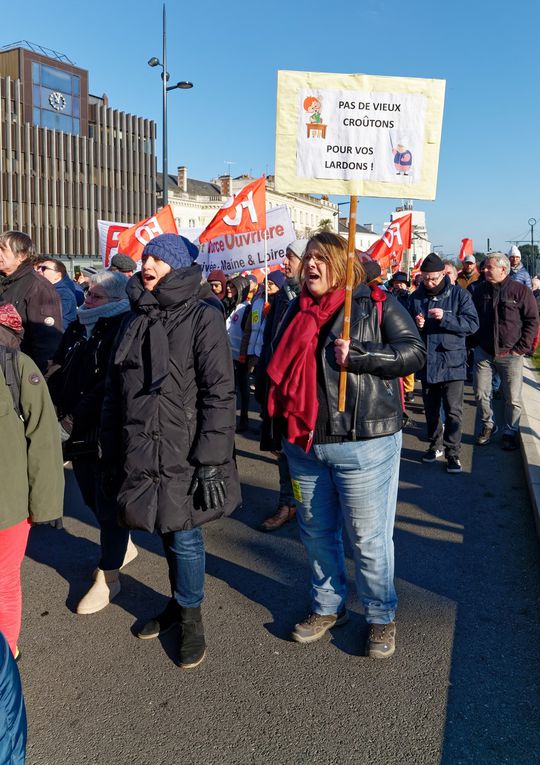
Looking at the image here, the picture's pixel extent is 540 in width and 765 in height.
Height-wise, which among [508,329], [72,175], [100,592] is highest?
[72,175]

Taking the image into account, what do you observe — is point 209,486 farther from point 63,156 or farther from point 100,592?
point 63,156

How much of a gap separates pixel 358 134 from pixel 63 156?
201 feet

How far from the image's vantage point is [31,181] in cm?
5684

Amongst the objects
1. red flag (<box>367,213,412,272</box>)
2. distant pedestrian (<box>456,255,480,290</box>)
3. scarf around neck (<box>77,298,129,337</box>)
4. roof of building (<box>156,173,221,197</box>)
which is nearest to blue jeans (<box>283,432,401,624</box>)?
scarf around neck (<box>77,298,129,337</box>)

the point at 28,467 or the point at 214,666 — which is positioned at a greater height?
the point at 28,467

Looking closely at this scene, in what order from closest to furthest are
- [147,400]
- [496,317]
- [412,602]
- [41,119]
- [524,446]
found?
[147,400], [412,602], [524,446], [496,317], [41,119]

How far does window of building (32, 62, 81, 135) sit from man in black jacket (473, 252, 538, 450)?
56938 millimetres

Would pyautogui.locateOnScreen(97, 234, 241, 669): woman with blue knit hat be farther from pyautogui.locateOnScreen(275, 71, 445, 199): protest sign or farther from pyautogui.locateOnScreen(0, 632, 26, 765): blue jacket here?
pyautogui.locateOnScreen(0, 632, 26, 765): blue jacket

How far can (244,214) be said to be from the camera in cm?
825

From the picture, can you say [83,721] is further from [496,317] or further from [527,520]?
[496,317]

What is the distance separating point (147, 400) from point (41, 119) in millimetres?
60738

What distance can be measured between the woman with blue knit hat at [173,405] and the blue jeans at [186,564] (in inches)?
0.5

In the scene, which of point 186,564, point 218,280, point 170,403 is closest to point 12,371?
point 170,403

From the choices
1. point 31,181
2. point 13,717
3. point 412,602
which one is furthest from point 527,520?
point 31,181
